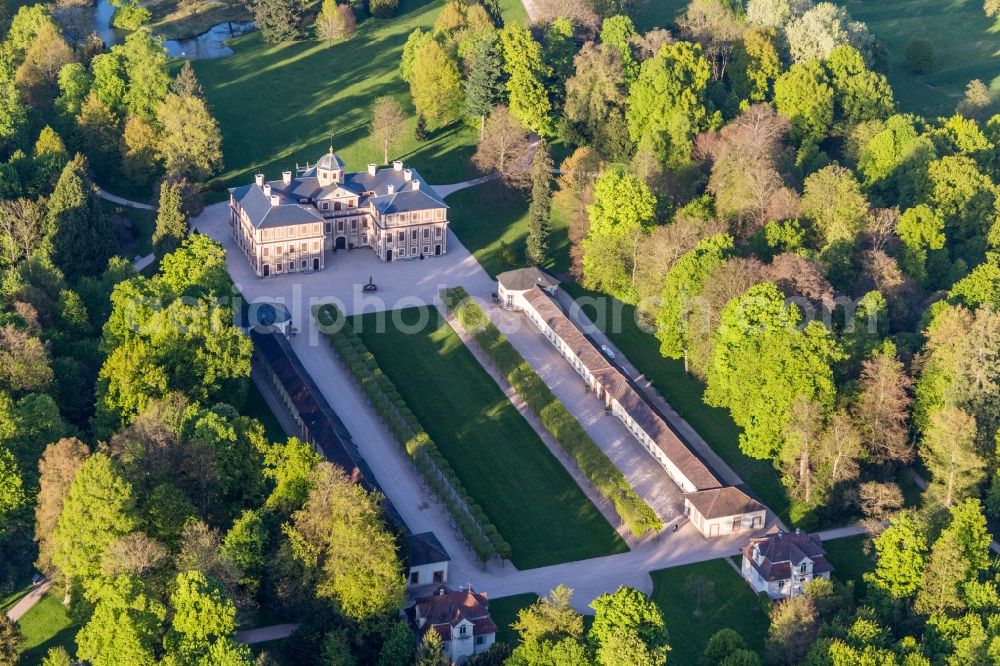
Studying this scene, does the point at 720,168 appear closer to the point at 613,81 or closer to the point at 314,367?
the point at 613,81

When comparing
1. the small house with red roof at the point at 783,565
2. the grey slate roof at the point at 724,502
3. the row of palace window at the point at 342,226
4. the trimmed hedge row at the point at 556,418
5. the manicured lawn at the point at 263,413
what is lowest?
the small house with red roof at the point at 783,565

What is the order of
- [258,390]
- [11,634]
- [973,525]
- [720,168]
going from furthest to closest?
[720,168] → [258,390] → [973,525] → [11,634]

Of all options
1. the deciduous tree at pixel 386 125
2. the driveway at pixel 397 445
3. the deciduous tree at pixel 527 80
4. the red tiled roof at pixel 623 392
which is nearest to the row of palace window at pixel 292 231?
the driveway at pixel 397 445

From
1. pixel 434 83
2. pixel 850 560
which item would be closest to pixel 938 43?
pixel 434 83

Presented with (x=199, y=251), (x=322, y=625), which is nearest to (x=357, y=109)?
(x=199, y=251)

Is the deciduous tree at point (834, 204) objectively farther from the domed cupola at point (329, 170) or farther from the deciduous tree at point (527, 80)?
the domed cupola at point (329, 170)

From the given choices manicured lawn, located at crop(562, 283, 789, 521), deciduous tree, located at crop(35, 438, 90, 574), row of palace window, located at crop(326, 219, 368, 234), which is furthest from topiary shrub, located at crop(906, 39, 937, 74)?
deciduous tree, located at crop(35, 438, 90, 574)
